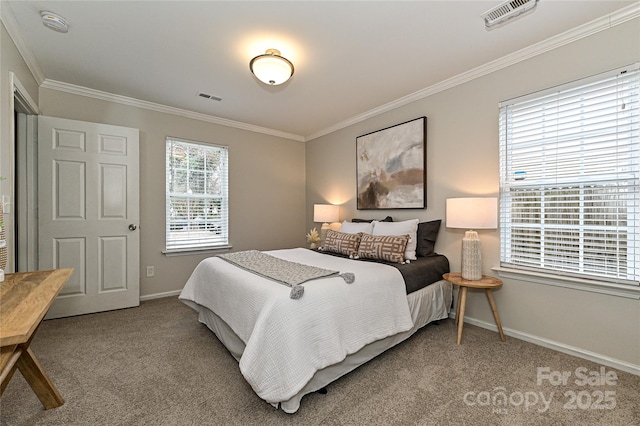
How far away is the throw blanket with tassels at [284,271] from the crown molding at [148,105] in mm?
2308

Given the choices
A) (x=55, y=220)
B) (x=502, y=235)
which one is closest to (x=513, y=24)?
(x=502, y=235)

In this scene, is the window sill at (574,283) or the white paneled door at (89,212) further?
the white paneled door at (89,212)

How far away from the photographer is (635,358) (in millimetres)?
1990

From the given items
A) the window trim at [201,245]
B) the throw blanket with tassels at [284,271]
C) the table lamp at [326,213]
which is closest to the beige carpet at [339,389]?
the throw blanket with tassels at [284,271]

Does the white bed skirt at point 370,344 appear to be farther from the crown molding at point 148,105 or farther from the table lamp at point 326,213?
the crown molding at point 148,105

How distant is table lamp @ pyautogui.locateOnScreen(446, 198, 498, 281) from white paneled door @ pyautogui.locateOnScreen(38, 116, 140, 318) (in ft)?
11.7

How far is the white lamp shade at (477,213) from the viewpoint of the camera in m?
2.43

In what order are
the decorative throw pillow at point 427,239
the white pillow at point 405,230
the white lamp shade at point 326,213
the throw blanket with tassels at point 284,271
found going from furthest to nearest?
the white lamp shade at point 326,213, the decorative throw pillow at point 427,239, the white pillow at point 405,230, the throw blanket with tassels at point 284,271

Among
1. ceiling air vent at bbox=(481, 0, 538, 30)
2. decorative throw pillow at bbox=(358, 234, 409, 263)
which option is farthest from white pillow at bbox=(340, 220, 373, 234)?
ceiling air vent at bbox=(481, 0, 538, 30)

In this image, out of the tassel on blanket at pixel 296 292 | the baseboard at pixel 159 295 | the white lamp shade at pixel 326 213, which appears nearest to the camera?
the tassel on blanket at pixel 296 292

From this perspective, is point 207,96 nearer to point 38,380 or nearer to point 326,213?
point 326,213

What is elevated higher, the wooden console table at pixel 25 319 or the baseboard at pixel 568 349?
the wooden console table at pixel 25 319

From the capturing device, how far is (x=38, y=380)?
162 cm

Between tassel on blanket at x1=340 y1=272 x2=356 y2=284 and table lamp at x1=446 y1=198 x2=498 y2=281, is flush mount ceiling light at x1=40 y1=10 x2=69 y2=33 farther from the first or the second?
table lamp at x1=446 y1=198 x2=498 y2=281
